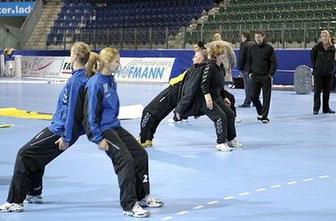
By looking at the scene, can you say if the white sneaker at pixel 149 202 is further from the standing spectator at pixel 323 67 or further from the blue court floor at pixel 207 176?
the standing spectator at pixel 323 67

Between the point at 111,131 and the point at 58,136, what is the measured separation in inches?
20.3

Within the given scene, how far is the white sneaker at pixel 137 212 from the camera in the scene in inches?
235

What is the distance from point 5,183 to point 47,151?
1488 millimetres

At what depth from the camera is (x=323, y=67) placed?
1564 centimetres

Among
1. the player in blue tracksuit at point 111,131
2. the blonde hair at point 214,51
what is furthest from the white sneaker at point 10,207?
the blonde hair at point 214,51

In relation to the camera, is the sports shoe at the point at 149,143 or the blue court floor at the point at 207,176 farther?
the sports shoe at the point at 149,143

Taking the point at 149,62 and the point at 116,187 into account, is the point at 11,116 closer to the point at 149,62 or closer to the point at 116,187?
the point at 116,187

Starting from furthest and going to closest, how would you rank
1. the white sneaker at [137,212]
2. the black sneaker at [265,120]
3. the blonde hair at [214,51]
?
the black sneaker at [265,120]
the blonde hair at [214,51]
the white sneaker at [137,212]

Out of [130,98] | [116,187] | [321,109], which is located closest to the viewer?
[116,187]

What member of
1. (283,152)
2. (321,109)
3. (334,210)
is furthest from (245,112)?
(334,210)

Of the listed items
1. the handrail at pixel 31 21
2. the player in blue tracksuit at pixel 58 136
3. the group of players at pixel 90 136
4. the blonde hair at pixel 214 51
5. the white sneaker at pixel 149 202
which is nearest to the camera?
the group of players at pixel 90 136

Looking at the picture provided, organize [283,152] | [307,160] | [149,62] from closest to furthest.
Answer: [307,160] < [283,152] < [149,62]

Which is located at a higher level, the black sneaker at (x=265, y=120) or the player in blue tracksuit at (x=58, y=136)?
the player in blue tracksuit at (x=58, y=136)

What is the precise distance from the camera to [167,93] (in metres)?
10.8
